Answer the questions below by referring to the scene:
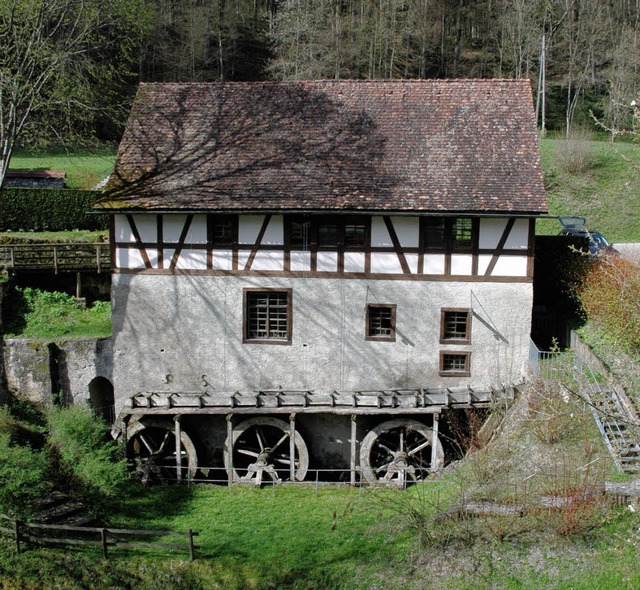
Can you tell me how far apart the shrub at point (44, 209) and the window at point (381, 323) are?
13.5m

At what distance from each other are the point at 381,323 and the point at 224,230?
4871 mm

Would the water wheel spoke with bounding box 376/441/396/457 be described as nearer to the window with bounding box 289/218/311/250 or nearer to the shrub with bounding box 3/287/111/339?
the window with bounding box 289/218/311/250

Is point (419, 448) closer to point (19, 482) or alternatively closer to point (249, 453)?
point (249, 453)

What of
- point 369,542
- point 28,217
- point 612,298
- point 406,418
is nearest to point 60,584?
point 369,542

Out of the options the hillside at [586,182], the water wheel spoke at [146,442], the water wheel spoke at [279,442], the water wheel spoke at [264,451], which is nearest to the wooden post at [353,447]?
the water wheel spoke at [264,451]

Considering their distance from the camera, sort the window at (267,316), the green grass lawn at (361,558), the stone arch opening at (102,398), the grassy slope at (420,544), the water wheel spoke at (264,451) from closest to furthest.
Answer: the green grass lawn at (361,558) → the grassy slope at (420,544) → the water wheel spoke at (264,451) → the window at (267,316) → the stone arch opening at (102,398)

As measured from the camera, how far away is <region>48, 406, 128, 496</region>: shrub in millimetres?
15117

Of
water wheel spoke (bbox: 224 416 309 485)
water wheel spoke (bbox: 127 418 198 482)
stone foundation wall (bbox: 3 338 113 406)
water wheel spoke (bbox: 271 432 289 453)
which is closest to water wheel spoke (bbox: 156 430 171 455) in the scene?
water wheel spoke (bbox: 127 418 198 482)

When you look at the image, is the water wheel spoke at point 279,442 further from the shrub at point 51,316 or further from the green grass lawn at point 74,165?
the green grass lawn at point 74,165

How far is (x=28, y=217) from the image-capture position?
25.6m

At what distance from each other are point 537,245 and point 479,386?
567cm

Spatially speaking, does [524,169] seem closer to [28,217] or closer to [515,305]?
[515,305]

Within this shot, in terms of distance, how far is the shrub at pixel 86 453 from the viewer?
1512 cm

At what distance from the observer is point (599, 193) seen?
109ft
